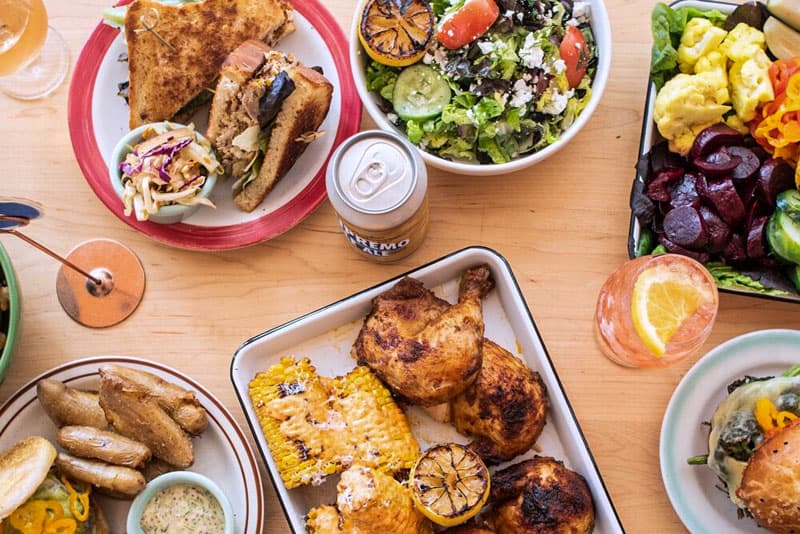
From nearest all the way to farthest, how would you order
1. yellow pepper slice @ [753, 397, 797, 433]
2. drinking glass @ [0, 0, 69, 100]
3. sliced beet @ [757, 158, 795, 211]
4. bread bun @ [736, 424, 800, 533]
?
1. bread bun @ [736, 424, 800, 533]
2. yellow pepper slice @ [753, 397, 797, 433]
3. sliced beet @ [757, 158, 795, 211]
4. drinking glass @ [0, 0, 69, 100]

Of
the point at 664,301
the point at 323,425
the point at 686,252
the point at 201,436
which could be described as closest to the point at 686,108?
the point at 686,252

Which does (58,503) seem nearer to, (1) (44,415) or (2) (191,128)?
(1) (44,415)

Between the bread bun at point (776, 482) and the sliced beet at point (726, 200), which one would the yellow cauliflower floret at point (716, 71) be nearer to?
the sliced beet at point (726, 200)

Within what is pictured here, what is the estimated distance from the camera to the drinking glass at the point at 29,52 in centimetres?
190

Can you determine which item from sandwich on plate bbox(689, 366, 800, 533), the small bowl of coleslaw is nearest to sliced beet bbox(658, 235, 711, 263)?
sandwich on plate bbox(689, 366, 800, 533)

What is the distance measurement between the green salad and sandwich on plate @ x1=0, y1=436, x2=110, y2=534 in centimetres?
105

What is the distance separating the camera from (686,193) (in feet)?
5.99

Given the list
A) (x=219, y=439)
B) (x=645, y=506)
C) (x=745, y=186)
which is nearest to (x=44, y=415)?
(x=219, y=439)

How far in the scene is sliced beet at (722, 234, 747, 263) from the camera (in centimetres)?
181

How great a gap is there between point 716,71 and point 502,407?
2.89ft

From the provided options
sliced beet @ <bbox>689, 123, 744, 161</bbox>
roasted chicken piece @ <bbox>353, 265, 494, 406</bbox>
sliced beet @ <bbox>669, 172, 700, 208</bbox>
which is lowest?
roasted chicken piece @ <bbox>353, 265, 494, 406</bbox>

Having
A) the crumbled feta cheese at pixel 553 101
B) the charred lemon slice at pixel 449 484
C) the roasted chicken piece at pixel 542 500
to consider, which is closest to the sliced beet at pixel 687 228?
the crumbled feta cheese at pixel 553 101

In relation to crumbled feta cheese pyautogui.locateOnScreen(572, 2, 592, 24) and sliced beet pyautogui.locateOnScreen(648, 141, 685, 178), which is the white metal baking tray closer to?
sliced beet pyautogui.locateOnScreen(648, 141, 685, 178)

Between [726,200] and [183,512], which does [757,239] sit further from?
[183,512]
